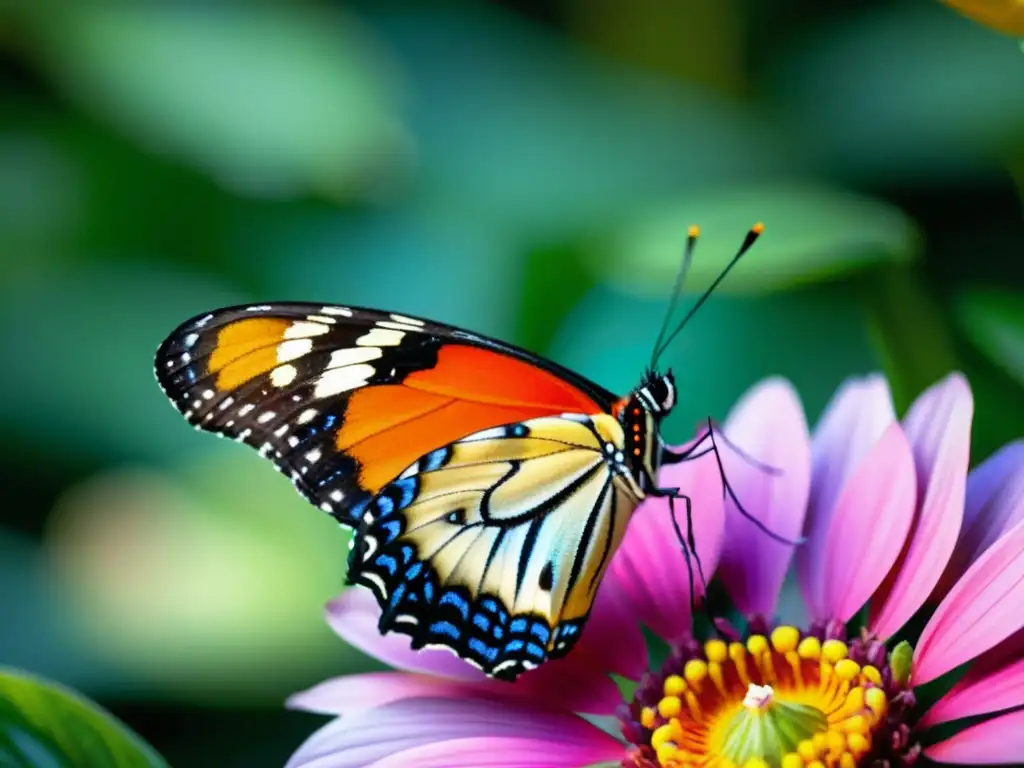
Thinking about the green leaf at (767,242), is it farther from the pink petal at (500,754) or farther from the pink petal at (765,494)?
the pink petal at (500,754)

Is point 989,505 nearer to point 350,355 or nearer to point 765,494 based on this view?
point 765,494

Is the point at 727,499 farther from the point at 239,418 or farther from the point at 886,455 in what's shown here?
the point at 239,418

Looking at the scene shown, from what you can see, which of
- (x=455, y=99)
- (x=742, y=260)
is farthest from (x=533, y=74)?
(x=742, y=260)

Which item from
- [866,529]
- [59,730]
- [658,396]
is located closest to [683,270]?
[658,396]

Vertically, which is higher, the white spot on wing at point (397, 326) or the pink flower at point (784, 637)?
the white spot on wing at point (397, 326)

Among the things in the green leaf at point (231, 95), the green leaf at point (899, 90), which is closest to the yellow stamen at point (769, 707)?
the green leaf at point (899, 90)

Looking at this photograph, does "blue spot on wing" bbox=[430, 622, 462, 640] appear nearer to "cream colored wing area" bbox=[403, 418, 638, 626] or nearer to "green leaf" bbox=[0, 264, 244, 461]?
"cream colored wing area" bbox=[403, 418, 638, 626]
